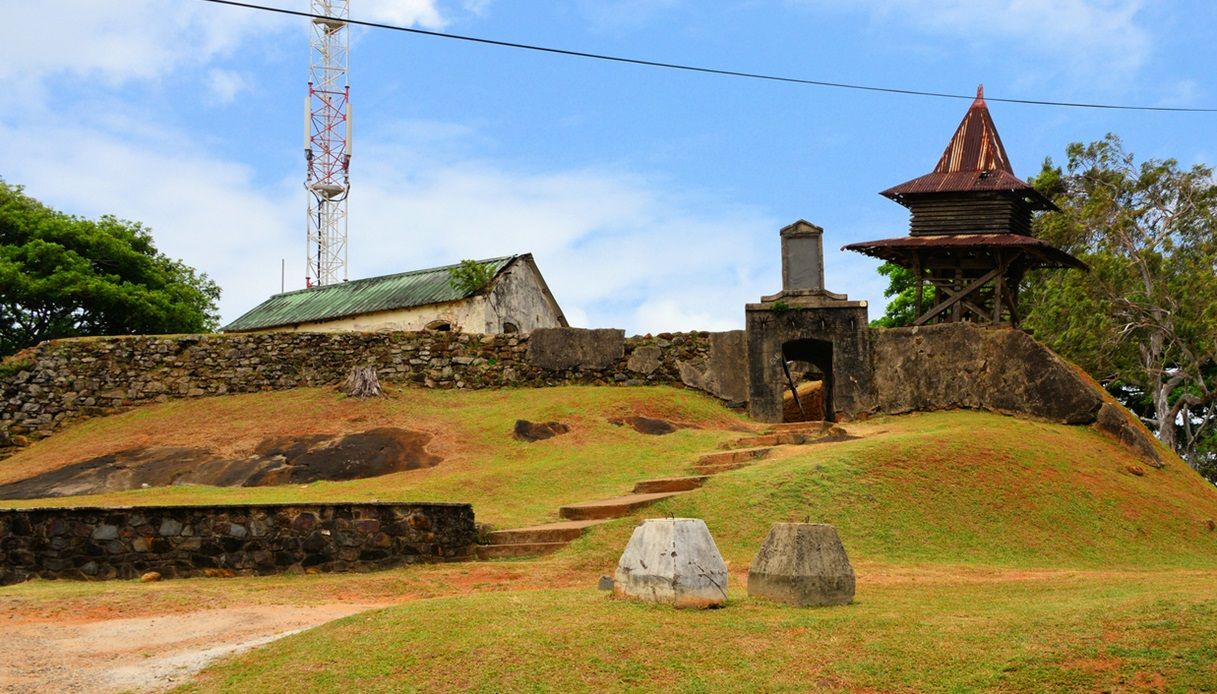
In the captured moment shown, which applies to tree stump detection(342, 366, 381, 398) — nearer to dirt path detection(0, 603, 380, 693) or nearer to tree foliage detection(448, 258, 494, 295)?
tree foliage detection(448, 258, 494, 295)

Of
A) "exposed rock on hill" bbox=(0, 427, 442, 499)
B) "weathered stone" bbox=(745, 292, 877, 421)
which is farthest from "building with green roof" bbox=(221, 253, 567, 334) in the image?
"exposed rock on hill" bbox=(0, 427, 442, 499)

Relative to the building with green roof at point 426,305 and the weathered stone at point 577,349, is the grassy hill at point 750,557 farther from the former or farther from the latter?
the building with green roof at point 426,305

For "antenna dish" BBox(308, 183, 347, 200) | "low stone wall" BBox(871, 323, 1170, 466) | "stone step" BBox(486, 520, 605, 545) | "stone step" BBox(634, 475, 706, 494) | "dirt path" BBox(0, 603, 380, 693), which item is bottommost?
"dirt path" BBox(0, 603, 380, 693)

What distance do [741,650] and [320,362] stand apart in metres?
18.0

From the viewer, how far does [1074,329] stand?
103 ft

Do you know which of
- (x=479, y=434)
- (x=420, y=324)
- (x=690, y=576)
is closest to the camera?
(x=690, y=576)

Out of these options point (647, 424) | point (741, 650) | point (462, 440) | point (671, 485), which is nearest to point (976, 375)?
point (647, 424)

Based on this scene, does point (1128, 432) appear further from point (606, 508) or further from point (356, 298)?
point (356, 298)

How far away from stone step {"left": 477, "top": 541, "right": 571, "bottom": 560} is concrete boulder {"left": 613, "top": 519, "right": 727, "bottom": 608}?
4.36 metres

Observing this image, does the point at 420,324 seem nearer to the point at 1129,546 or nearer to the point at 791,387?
the point at 791,387

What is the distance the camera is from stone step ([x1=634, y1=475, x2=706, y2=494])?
15391 millimetres

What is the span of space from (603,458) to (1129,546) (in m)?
7.55

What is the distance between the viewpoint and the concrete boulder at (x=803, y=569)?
8930 mm

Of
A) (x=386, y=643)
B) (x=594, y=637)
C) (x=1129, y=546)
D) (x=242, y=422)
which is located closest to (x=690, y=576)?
Result: (x=594, y=637)
